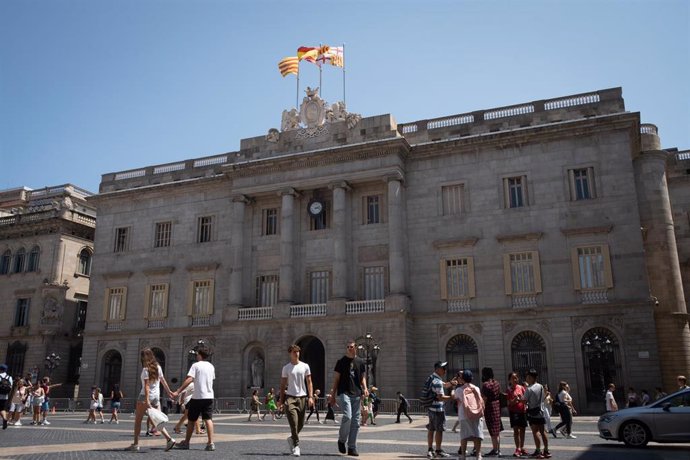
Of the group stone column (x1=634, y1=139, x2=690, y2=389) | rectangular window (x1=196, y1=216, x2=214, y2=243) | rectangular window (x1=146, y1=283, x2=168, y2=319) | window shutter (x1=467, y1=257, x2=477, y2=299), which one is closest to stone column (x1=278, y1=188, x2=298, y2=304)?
rectangular window (x1=196, y1=216, x2=214, y2=243)

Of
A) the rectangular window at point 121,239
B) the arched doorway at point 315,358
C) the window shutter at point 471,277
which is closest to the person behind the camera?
the window shutter at point 471,277

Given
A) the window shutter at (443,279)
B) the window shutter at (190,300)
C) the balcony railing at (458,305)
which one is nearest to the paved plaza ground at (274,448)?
the balcony railing at (458,305)

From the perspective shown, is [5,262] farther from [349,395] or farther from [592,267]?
[349,395]

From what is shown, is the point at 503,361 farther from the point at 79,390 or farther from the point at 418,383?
the point at 79,390

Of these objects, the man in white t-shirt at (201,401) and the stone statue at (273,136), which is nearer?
the man in white t-shirt at (201,401)

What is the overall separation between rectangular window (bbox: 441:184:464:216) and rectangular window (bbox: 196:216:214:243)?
15.5 m

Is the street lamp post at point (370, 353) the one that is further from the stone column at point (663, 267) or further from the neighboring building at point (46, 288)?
the neighboring building at point (46, 288)

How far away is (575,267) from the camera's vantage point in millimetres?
30656

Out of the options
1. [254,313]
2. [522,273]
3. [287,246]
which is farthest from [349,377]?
[254,313]

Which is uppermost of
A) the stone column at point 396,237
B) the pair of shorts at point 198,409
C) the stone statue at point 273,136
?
the stone statue at point 273,136

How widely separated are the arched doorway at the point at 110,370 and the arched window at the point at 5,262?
13470mm

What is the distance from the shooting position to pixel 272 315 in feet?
115

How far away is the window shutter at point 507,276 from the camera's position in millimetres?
31531

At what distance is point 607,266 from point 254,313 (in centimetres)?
1953
